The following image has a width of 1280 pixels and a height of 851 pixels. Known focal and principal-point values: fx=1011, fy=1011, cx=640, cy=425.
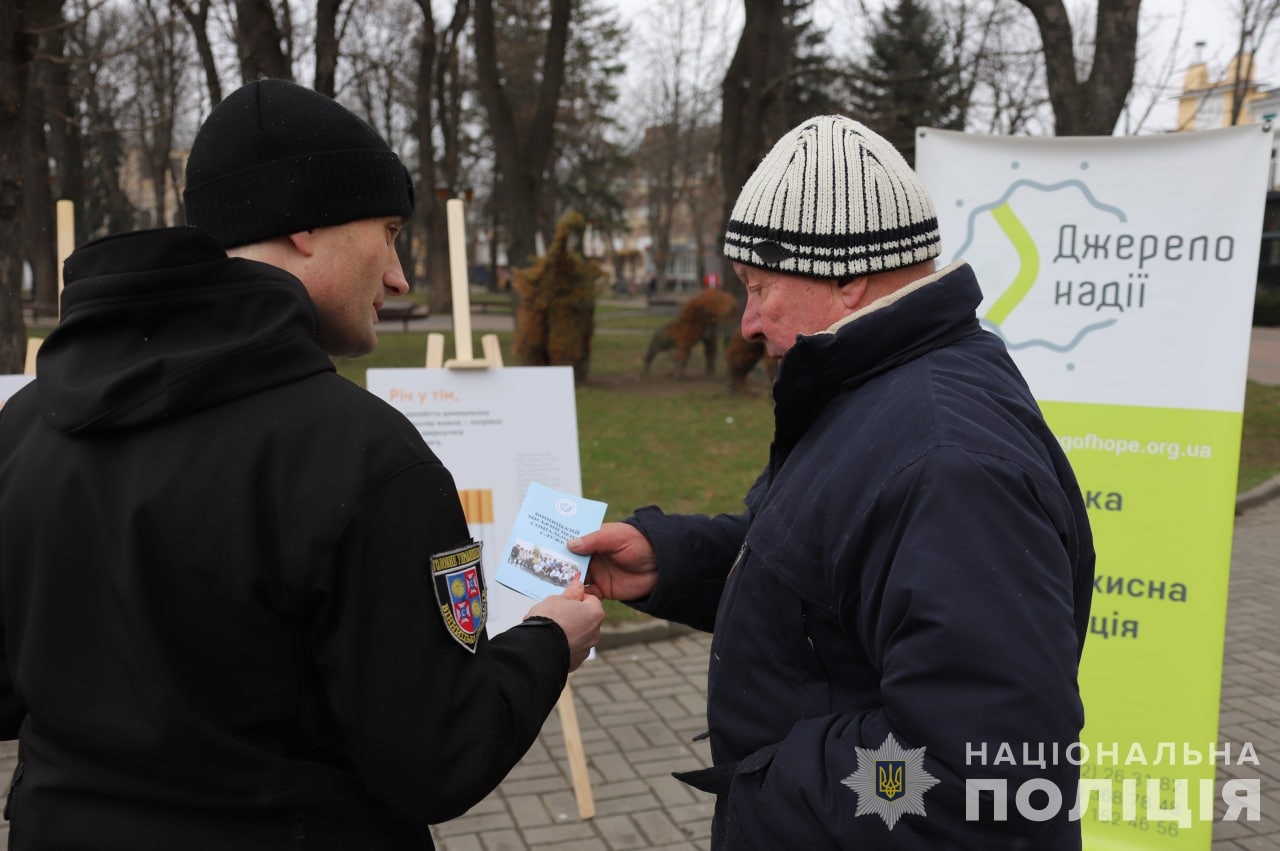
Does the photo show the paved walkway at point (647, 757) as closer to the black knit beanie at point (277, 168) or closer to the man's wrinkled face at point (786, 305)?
the man's wrinkled face at point (786, 305)

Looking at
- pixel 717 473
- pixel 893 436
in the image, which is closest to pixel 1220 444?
pixel 893 436

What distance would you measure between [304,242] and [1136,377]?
2716mm

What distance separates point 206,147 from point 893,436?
→ 1153mm

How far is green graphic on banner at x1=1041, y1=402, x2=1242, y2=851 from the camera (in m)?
3.21

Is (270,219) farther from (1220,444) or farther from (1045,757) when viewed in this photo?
(1220,444)

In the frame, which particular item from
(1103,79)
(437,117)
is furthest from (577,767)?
(437,117)

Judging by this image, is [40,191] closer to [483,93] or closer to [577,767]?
[483,93]

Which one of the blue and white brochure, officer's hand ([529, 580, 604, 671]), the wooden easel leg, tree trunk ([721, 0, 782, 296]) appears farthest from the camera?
tree trunk ([721, 0, 782, 296])

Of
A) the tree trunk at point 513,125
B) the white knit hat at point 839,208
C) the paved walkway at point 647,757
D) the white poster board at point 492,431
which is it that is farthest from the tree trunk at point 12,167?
the tree trunk at point 513,125

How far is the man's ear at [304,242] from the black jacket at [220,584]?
14cm

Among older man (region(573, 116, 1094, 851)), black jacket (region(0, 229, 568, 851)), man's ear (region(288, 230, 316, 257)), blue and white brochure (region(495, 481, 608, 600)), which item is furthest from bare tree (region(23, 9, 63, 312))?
older man (region(573, 116, 1094, 851))

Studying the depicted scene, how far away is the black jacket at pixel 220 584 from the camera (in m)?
1.30

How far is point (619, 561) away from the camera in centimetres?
231

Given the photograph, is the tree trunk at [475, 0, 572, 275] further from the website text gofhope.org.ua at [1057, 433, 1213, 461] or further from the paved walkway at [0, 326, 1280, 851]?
the website text gofhope.org.ua at [1057, 433, 1213, 461]
